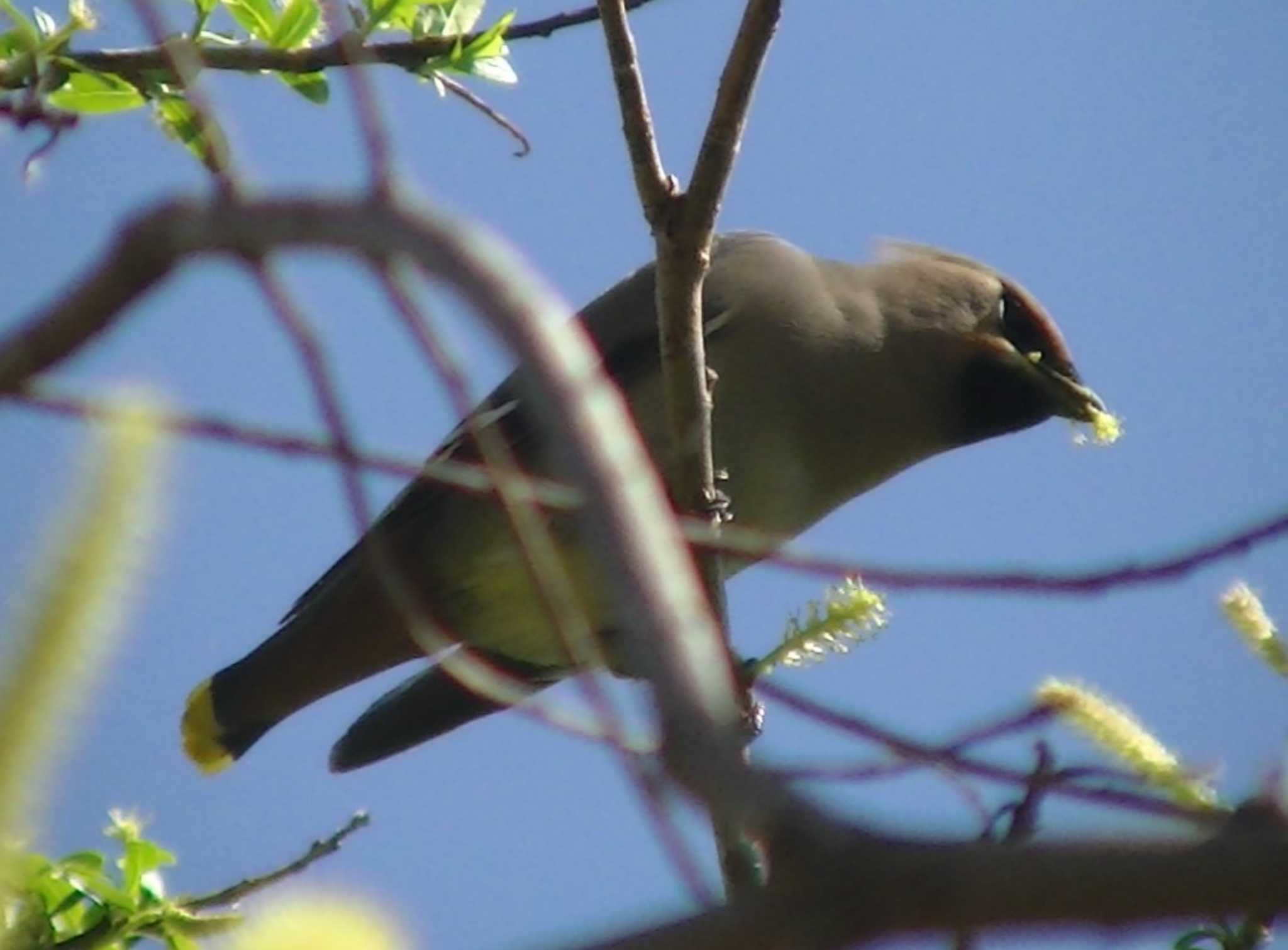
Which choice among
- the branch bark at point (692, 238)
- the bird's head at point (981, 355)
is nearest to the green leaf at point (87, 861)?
the branch bark at point (692, 238)

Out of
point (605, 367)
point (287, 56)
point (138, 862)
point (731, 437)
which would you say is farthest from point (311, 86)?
point (605, 367)

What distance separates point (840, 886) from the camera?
0.50 meters

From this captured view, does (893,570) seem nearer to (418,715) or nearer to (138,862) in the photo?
(138,862)

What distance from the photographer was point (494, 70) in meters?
2.95

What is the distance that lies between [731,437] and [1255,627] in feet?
8.63

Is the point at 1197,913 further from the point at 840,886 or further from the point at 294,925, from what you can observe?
the point at 294,925

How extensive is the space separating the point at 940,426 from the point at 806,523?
0.46 m

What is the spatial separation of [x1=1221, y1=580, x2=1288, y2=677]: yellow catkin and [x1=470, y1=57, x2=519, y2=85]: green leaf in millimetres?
1748

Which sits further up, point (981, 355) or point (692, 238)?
point (981, 355)

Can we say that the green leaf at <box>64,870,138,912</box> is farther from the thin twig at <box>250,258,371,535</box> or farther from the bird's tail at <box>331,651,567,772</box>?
the bird's tail at <box>331,651,567,772</box>

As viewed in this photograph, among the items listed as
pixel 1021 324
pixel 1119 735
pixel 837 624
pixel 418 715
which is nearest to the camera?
pixel 1119 735

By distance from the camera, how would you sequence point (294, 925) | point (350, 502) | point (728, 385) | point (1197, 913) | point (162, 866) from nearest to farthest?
1. point (1197, 913)
2. point (294, 925)
3. point (350, 502)
4. point (162, 866)
5. point (728, 385)

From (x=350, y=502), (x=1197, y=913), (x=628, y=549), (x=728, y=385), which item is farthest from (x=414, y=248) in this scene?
(x=728, y=385)

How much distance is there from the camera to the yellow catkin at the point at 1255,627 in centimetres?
141
